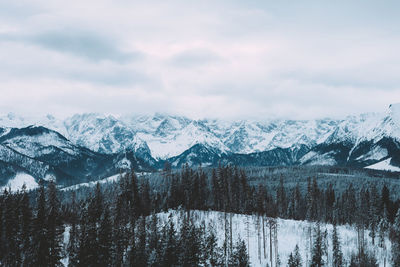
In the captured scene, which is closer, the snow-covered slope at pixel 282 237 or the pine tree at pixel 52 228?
the pine tree at pixel 52 228

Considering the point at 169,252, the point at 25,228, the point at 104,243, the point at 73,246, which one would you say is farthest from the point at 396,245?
the point at 25,228

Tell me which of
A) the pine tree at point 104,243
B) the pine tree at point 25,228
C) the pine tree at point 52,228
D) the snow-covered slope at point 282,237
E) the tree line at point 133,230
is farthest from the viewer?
the snow-covered slope at point 282,237

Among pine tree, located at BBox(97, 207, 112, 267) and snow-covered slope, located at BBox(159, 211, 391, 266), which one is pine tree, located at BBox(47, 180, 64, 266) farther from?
snow-covered slope, located at BBox(159, 211, 391, 266)

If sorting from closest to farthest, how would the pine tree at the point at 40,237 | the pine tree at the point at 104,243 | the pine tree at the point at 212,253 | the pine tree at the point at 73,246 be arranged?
the pine tree at the point at 73,246, the pine tree at the point at 104,243, the pine tree at the point at 40,237, the pine tree at the point at 212,253

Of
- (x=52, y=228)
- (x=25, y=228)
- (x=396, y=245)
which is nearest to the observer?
(x=52, y=228)

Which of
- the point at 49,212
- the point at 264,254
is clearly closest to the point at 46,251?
the point at 49,212

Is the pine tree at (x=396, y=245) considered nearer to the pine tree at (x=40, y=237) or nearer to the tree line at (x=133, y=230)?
the tree line at (x=133, y=230)

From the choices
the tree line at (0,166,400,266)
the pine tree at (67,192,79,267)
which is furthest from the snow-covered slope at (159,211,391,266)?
the pine tree at (67,192,79,267)

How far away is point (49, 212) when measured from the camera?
59594mm

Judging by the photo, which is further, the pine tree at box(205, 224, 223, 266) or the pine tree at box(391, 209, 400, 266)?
the pine tree at box(391, 209, 400, 266)

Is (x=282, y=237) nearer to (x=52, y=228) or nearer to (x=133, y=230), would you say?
(x=133, y=230)

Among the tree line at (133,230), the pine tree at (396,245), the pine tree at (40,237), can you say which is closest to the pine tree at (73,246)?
the tree line at (133,230)

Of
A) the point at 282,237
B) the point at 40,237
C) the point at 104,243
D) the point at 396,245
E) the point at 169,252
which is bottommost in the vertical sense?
the point at 396,245

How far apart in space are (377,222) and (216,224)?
51.7 meters
